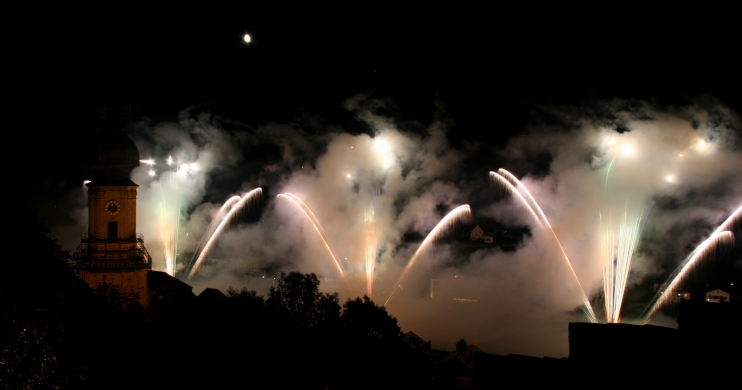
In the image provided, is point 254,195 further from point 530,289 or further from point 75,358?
point 75,358

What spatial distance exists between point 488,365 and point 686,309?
4.68 meters

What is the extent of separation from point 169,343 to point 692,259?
116 feet

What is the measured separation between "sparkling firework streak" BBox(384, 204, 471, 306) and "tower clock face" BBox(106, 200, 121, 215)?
21.1 m

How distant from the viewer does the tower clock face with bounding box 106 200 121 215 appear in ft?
77.3

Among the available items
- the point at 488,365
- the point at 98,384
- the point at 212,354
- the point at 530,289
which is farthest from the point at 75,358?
the point at 530,289

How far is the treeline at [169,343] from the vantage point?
9.52 metres

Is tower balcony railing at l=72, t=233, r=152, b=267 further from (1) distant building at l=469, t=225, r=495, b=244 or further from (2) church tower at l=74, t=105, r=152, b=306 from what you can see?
(1) distant building at l=469, t=225, r=495, b=244

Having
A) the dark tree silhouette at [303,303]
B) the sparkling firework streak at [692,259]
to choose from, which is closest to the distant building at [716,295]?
the sparkling firework streak at [692,259]

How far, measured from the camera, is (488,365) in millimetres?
12164

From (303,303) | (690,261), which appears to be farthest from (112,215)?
(690,261)

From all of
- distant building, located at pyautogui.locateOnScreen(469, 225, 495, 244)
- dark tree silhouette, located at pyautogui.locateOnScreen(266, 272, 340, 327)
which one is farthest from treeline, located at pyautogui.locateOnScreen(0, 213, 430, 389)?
distant building, located at pyautogui.locateOnScreen(469, 225, 495, 244)

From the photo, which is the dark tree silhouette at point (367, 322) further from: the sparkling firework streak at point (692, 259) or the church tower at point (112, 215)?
the sparkling firework streak at point (692, 259)

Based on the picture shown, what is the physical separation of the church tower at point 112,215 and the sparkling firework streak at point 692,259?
106ft

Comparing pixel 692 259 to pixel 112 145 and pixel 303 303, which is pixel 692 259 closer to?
pixel 303 303
